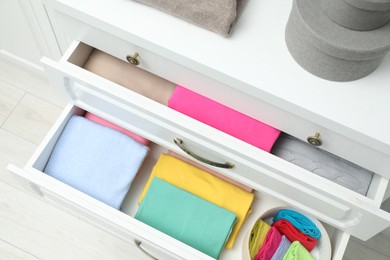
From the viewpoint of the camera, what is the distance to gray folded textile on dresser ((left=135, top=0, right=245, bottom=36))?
723 millimetres

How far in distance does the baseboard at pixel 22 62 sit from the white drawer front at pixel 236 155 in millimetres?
509

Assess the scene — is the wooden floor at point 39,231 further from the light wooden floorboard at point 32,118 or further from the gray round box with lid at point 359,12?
the gray round box with lid at point 359,12

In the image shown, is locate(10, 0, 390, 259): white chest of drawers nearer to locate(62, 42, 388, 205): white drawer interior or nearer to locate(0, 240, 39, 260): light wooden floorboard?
locate(62, 42, 388, 205): white drawer interior

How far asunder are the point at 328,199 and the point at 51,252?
0.81 meters

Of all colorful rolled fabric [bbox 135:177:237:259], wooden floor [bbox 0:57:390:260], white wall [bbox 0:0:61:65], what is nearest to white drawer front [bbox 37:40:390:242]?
colorful rolled fabric [bbox 135:177:237:259]

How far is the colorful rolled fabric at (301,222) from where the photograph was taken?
0.96 metres

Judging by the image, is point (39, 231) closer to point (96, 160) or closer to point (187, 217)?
point (96, 160)

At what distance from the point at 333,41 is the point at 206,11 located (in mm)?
209

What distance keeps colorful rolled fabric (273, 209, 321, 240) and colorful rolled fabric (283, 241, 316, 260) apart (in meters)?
0.04

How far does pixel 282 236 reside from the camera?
3.18 feet

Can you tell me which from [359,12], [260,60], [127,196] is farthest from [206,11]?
[127,196]

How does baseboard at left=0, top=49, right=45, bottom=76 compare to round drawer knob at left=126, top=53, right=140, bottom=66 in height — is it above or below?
above

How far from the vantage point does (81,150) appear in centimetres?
97

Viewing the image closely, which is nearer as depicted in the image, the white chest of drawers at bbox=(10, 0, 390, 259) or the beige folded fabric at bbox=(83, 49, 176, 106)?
the white chest of drawers at bbox=(10, 0, 390, 259)
